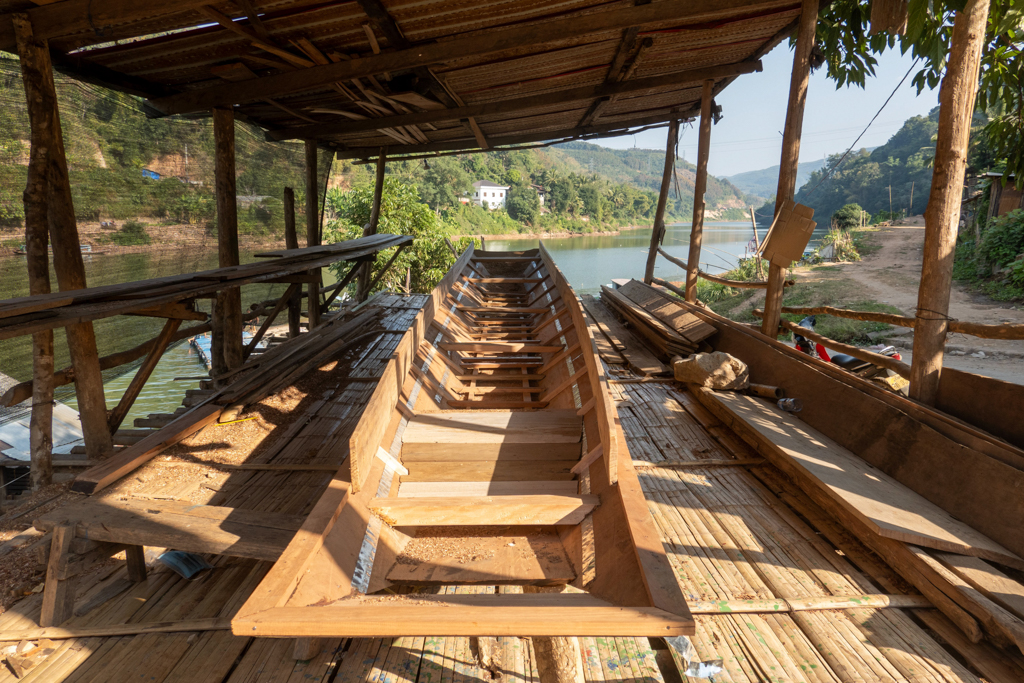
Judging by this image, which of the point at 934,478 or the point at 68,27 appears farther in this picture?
the point at 68,27

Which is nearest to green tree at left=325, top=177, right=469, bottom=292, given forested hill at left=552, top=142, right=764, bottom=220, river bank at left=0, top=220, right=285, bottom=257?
river bank at left=0, top=220, right=285, bottom=257

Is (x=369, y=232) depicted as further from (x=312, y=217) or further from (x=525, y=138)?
(x=525, y=138)

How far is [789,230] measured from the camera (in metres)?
4.36

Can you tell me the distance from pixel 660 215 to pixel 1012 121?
6425 mm

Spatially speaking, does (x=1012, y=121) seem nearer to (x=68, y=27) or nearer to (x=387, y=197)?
(x=68, y=27)

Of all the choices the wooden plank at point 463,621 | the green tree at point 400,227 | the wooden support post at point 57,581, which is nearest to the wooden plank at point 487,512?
the wooden plank at point 463,621

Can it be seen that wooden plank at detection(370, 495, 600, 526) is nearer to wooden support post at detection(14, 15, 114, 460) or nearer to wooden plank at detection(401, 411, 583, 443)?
wooden plank at detection(401, 411, 583, 443)

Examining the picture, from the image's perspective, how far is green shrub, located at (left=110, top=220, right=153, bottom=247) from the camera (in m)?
7.22

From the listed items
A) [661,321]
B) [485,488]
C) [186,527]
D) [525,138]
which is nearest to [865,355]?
[661,321]

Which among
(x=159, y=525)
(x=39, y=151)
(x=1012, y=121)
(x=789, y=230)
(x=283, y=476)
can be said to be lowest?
(x=283, y=476)

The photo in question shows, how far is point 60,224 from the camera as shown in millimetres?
3512

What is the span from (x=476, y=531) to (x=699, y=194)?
276 inches

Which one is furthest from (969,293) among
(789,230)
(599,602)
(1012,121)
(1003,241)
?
(599,602)

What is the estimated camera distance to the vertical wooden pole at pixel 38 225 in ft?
10.8
